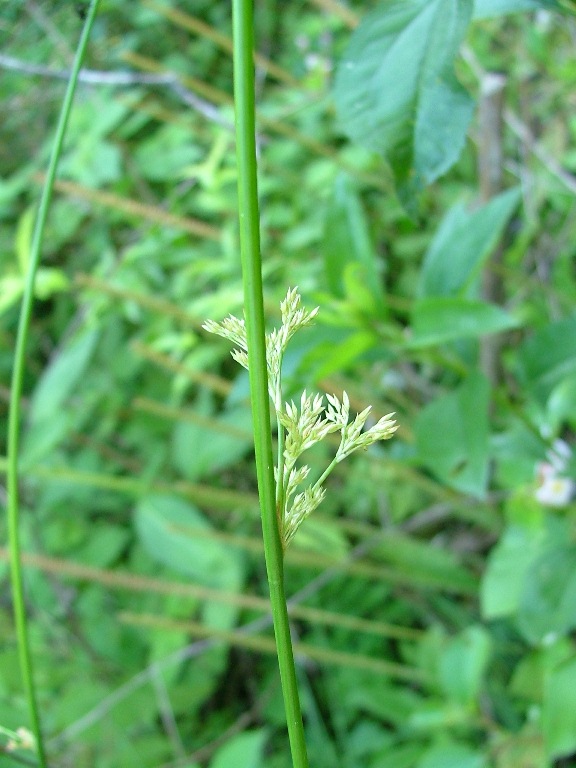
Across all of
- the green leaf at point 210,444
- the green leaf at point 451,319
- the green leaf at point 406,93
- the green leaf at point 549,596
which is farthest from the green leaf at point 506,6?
the green leaf at point 210,444

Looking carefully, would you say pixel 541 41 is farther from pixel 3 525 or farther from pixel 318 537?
pixel 3 525

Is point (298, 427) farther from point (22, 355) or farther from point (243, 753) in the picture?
point (243, 753)

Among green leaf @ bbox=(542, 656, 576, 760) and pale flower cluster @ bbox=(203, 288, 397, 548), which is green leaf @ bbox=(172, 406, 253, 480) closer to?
green leaf @ bbox=(542, 656, 576, 760)

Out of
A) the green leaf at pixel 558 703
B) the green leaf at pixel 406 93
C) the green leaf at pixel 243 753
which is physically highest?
the green leaf at pixel 406 93

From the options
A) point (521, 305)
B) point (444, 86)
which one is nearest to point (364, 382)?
point (521, 305)

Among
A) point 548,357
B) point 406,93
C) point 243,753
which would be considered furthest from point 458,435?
point 243,753

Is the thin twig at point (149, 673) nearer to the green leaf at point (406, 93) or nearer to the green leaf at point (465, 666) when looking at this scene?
the green leaf at point (465, 666)
